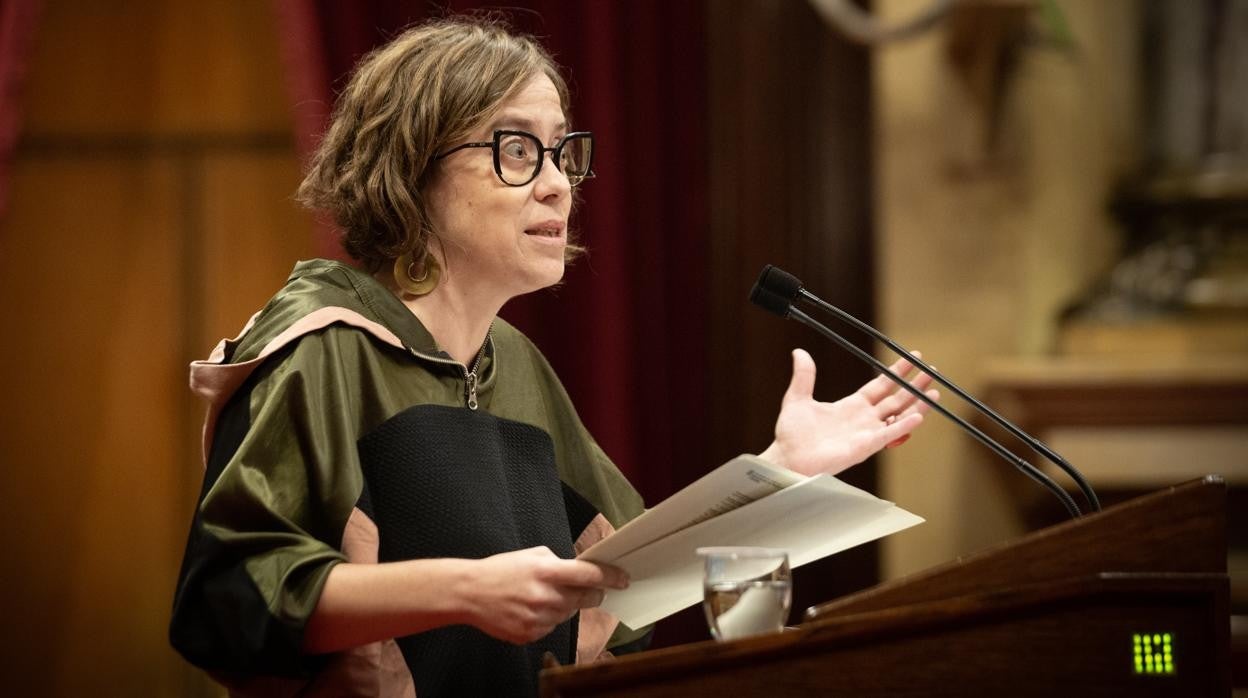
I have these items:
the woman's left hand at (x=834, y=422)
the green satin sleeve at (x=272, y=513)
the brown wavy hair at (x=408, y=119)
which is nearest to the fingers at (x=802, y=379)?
the woman's left hand at (x=834, y=422)

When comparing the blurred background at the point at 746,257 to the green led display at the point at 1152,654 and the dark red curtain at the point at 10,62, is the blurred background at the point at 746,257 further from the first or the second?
the green led display at the point at 1152,654

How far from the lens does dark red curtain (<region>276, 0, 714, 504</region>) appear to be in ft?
10.7

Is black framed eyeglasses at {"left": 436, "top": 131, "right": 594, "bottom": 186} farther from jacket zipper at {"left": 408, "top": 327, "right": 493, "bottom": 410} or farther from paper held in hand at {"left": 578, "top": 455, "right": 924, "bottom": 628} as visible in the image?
paper held in hand at {"left": 578, "top": 455, "right": 924, "bottom": 628}

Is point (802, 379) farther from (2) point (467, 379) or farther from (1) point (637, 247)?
(1) point (637, 247)

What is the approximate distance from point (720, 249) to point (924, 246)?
0.49 meters

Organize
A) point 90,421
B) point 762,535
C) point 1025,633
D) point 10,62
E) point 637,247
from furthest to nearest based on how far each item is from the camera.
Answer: point 90,421, point 637,247, point 10,62, point 762,535, point 1025,633

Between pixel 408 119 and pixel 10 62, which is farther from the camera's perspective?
pixel 10 62

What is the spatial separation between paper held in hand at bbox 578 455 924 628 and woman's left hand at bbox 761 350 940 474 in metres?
0.29

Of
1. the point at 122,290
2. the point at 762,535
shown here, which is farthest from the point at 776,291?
the point at 122,290

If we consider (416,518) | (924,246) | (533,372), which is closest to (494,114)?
(533,372)

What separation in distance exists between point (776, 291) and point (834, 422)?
0.25m

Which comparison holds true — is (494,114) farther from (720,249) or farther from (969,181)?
(969,181)

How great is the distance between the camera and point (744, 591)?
4.02ft

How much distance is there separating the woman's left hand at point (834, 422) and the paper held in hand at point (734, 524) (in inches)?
11.5
